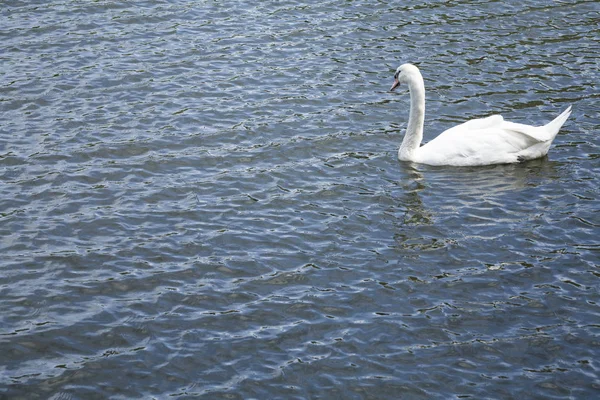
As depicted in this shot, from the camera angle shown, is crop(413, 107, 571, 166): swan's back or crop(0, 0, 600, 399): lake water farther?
crop(413, 107, 571, 166): swan's back

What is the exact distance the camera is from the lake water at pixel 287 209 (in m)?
8.64

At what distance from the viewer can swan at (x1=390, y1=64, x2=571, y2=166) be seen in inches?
524

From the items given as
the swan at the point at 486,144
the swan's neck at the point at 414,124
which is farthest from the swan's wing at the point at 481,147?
the swan's neck at the point at 414,124

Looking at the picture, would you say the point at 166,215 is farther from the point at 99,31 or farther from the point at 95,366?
the point at 99,31

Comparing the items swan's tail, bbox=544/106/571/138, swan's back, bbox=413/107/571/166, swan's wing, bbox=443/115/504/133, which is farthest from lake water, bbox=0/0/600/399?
swan's wing, bbox=443/115/504/133

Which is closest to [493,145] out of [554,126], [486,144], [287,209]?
[486,144]

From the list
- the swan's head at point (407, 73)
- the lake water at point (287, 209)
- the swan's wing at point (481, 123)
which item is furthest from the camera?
the swan's head at point (407, 73)

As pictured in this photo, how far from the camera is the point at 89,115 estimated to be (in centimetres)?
1454

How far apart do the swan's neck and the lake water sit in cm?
32

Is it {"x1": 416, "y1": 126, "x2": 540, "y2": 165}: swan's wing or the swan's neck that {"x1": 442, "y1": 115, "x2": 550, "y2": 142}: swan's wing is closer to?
{"x1": 416, "y1": 126, "x2": 540, "y2": 165}: swan's wing

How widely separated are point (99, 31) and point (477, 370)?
41.1 ft

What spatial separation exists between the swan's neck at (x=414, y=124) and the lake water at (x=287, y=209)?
1.05 ft

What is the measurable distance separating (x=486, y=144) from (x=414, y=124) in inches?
47.0

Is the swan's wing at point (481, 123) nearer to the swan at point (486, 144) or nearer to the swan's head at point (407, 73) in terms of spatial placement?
the swan at point (486, 144)
